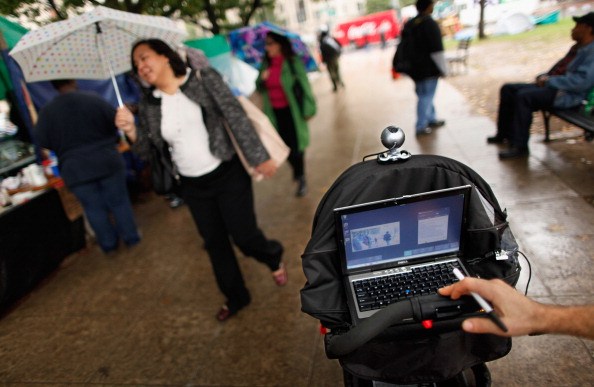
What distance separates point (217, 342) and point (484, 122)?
5.34 m

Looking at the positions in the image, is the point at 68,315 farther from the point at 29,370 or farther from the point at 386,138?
the point at 386,138

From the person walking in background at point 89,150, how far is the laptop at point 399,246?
3310mm

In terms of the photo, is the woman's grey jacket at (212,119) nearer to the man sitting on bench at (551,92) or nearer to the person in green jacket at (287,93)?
the person in green jacket at (287,93)

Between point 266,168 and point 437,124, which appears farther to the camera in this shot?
point 437,124

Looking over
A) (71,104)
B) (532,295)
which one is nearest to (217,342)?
(532,295)

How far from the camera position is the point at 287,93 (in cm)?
438

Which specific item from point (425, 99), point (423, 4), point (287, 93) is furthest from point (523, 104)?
point (287, 93)

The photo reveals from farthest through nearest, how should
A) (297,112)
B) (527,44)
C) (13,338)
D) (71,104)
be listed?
(527,44) → (297,112) → (71,104) → (13,338)

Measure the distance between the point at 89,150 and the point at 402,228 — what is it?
349 cm

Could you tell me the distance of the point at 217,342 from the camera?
273 cm

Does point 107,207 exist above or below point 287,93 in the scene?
below

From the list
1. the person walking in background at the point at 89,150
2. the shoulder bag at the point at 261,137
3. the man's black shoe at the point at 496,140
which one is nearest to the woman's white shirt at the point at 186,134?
the shoulder bag at the point at 261,137

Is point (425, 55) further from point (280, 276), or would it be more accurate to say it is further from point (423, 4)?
point (280, 276)

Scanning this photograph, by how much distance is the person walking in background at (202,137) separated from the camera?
239cm
